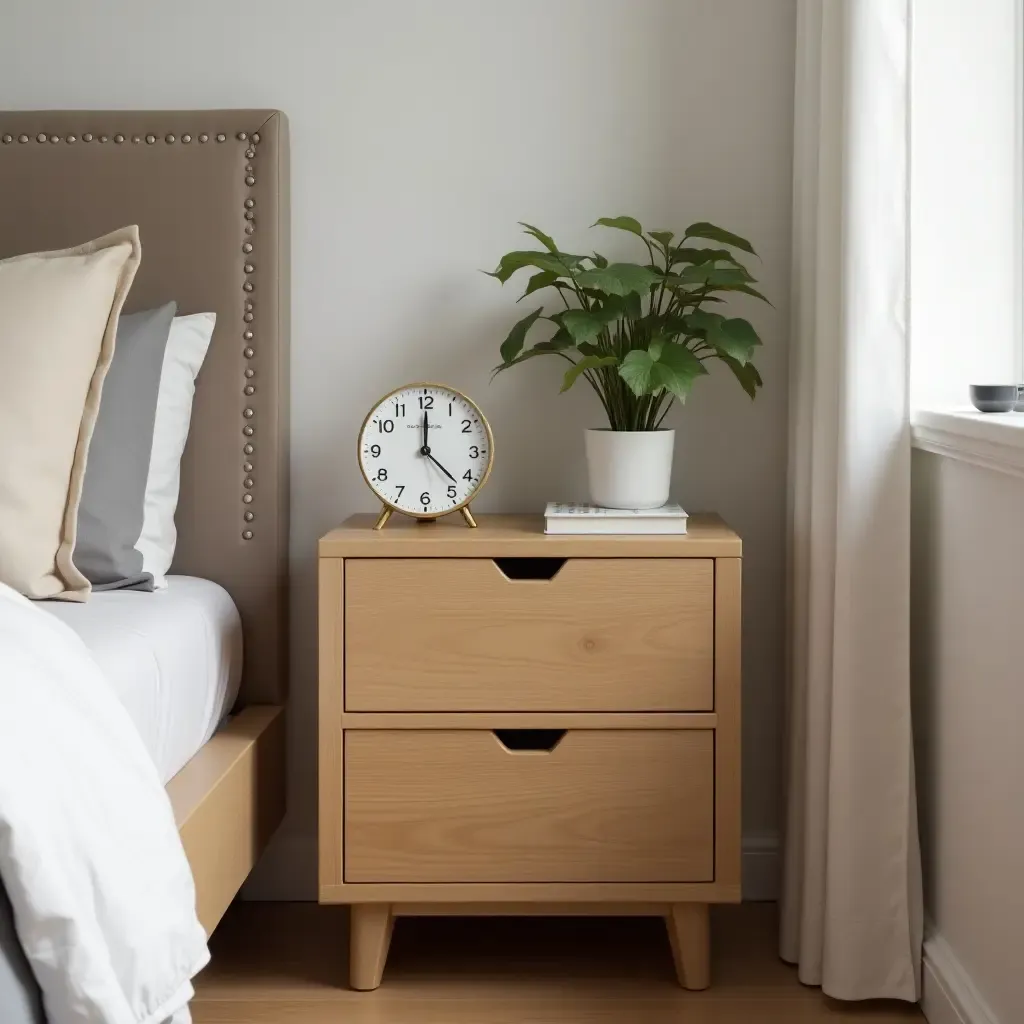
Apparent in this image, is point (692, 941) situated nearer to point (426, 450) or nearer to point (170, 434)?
point (426, 450)

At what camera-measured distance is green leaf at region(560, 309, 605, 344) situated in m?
1.87

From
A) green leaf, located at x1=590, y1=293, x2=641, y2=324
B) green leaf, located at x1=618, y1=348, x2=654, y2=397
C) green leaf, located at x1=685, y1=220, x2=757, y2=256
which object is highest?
green leaf, located at x1=685, y1=220, x2=757, y2=256

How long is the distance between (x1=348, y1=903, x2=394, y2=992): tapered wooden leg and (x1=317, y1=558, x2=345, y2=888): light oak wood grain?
84mm

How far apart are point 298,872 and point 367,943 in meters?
0.39

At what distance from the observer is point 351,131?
7.11ft

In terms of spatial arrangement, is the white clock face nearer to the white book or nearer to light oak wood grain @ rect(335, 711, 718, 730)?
the white book

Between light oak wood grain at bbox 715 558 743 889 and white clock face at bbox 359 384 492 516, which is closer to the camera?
light oak wood grain at bbox 715 558 743 889

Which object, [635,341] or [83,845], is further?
[635,341]

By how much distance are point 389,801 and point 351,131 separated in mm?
1121

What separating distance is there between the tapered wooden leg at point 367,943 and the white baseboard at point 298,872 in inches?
14.4

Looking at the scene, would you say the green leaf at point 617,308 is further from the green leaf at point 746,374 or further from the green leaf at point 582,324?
the green leaf at point 746,374

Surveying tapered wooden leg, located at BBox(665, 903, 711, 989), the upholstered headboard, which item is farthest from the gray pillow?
tapered wooden leg, located at BBox(665, 903, 711, 989)

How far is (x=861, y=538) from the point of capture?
1776 mm

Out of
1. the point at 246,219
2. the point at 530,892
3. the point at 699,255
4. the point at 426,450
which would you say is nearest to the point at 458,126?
the point at 246,219
